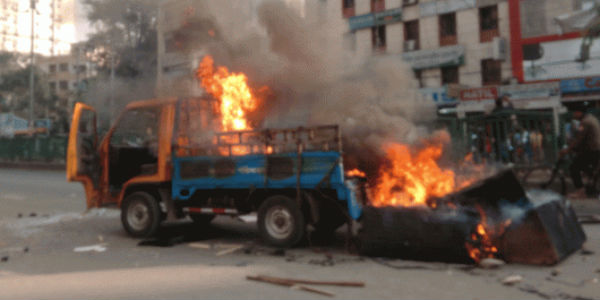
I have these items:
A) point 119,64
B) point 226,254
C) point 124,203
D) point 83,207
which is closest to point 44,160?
point 119,64

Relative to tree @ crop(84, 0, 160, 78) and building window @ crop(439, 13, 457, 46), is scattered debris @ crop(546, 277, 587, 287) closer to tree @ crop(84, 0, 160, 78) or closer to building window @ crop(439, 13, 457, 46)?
tree @ crop(84, 0, 160, 78)

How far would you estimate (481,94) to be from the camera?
22906mm

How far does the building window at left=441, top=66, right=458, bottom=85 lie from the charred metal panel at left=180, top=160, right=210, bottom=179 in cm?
2147

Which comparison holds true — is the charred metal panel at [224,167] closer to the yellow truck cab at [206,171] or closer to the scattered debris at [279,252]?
the yellow truck cab at [206,171]

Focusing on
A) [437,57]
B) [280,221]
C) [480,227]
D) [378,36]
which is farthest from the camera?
[378,36]

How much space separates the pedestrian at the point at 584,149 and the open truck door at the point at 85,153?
28.3 feet

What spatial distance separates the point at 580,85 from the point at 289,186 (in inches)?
813

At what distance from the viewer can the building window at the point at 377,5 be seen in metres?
28.0

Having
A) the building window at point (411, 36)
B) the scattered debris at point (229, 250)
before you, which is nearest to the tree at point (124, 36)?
the scattered debris at point (229, 250)

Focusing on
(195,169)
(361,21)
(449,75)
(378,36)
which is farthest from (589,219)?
(361,21)

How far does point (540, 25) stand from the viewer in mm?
22422

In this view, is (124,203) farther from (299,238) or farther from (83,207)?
(83,207)

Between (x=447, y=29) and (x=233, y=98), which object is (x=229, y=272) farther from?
(x=447, y=29)

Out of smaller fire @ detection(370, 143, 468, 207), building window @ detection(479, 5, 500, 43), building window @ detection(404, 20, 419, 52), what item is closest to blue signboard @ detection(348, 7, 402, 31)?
building window @ detection(404, 20, 419, 52)
